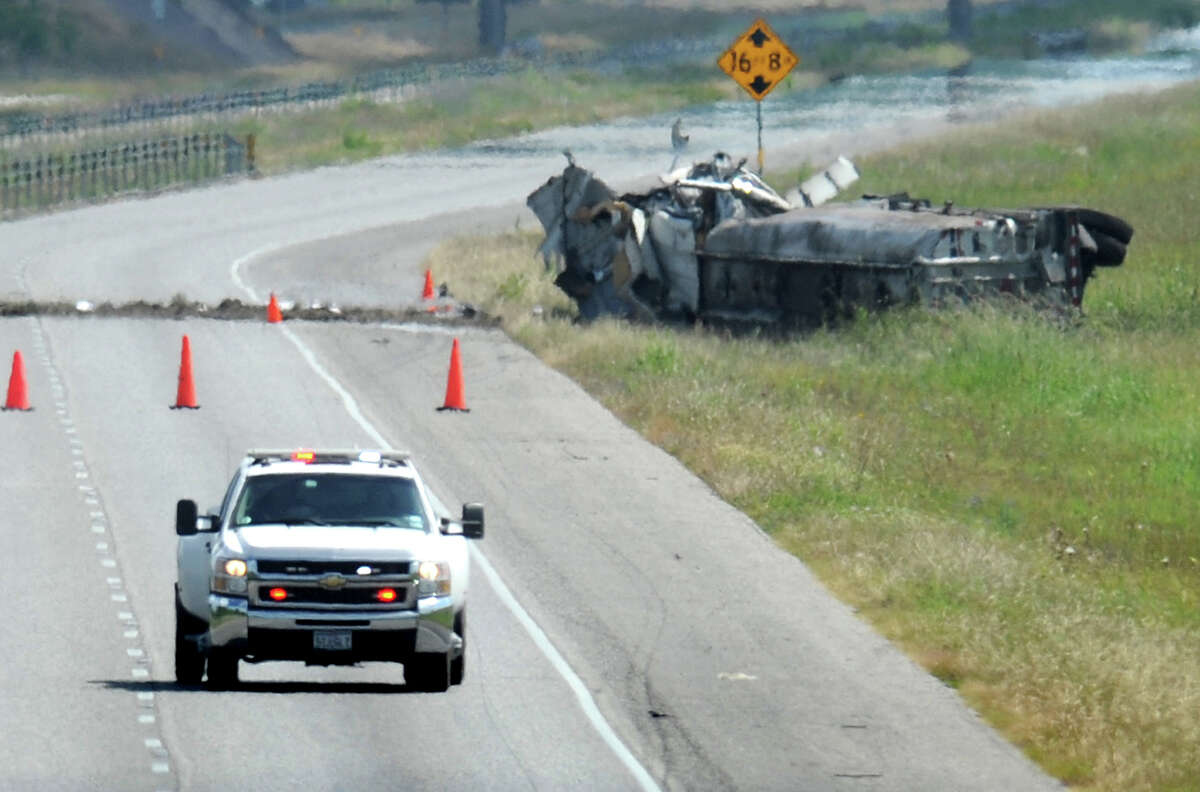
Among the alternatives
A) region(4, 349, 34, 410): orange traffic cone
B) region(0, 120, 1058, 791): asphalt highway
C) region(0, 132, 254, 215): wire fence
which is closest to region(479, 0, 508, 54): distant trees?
region(0, 132, 254, 215): wire fence

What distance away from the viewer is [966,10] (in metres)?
112

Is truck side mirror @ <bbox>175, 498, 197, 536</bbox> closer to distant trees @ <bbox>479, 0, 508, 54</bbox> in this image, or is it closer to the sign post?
the sign post

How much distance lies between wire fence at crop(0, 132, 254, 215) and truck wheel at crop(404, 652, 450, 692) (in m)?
36.6

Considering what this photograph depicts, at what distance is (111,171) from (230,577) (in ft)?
141

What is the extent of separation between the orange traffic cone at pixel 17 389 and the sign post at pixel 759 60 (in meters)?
15.4

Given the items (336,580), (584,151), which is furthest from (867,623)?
(584,151)

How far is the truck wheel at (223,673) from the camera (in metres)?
15.4

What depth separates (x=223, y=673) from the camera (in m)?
15.5

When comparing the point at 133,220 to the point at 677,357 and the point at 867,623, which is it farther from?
the point at 867,623

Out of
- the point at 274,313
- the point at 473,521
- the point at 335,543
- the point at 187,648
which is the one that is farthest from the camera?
the point at 274,313

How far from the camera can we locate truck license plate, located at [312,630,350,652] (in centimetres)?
1445

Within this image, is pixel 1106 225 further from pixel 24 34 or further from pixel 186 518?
pixel 24 34

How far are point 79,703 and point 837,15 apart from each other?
107181mm

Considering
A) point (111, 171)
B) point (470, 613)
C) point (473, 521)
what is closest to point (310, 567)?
point (473, 521)
